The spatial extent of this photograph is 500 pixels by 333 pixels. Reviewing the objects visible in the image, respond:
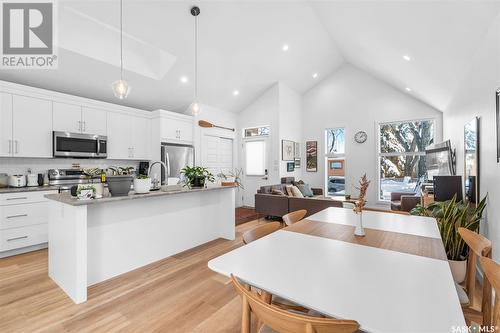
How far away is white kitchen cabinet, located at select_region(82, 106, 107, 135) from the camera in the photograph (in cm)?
421

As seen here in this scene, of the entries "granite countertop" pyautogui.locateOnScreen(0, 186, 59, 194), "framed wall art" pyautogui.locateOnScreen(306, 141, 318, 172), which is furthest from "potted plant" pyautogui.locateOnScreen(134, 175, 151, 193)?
"framed wall art" pyautogui.locateOnScreen(306, 141, 318, 172)

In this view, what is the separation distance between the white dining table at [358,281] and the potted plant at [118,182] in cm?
174

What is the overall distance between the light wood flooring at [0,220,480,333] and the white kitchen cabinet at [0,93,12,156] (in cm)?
167

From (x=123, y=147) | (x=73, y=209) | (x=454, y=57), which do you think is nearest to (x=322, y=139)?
(x=454, y=57)

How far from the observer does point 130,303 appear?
2146 mm

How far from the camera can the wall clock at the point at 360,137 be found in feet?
21.5

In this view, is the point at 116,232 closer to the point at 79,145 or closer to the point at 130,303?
the point at 130,303

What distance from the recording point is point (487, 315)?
3.91 ft

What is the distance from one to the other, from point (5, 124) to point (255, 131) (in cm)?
517

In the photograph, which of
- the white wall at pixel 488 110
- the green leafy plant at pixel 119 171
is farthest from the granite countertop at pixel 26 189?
the white wall at pixel 488 110

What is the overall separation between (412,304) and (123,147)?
516cm

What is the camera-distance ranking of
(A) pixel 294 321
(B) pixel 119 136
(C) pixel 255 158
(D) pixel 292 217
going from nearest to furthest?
1. (A) pixel 294 321
2. (D) pixel 292 217
3. (B) pixel 119 136
4. (C) pixel 255 158

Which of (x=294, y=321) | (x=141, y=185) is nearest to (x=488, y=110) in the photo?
(x=294, y=321)

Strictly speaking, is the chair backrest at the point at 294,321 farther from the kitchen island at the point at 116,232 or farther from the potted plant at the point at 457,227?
the potted plant at the point at 457,227
